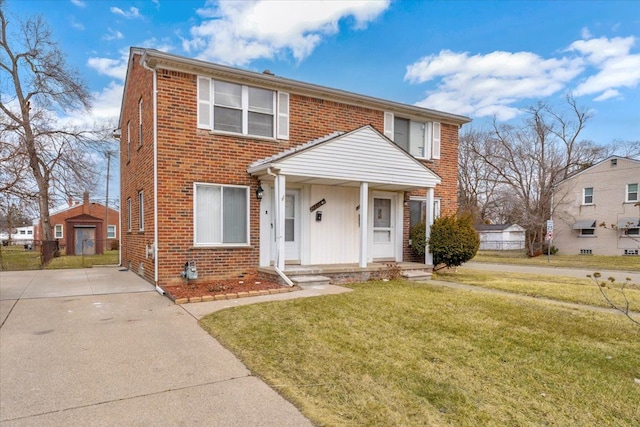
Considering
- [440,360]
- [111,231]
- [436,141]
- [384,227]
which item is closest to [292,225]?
[384,227]

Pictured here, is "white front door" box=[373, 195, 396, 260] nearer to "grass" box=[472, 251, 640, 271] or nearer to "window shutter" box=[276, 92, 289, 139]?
"window shutter" box=[276, 92, 289, 139]

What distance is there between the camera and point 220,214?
9.23 meters

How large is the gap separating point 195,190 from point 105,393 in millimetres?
6077

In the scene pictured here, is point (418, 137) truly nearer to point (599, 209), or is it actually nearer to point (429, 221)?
point (429, 221)

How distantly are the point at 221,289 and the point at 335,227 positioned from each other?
4.01 metres

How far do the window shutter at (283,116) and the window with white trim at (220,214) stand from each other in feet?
6.13

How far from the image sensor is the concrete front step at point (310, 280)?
Answer: 28.2 feet

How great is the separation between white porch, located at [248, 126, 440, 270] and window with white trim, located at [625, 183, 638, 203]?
21670mm

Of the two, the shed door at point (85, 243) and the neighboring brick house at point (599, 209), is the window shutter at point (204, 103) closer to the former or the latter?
the neighboring brick house at point (599, 209)

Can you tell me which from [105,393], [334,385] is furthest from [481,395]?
[105,393]

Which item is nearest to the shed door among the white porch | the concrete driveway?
the white porch

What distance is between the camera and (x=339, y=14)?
1455 cm

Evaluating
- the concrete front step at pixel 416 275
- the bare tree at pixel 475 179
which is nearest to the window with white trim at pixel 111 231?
the bare tree at pixel 475 179

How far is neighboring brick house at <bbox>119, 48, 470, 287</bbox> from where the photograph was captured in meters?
8.66
